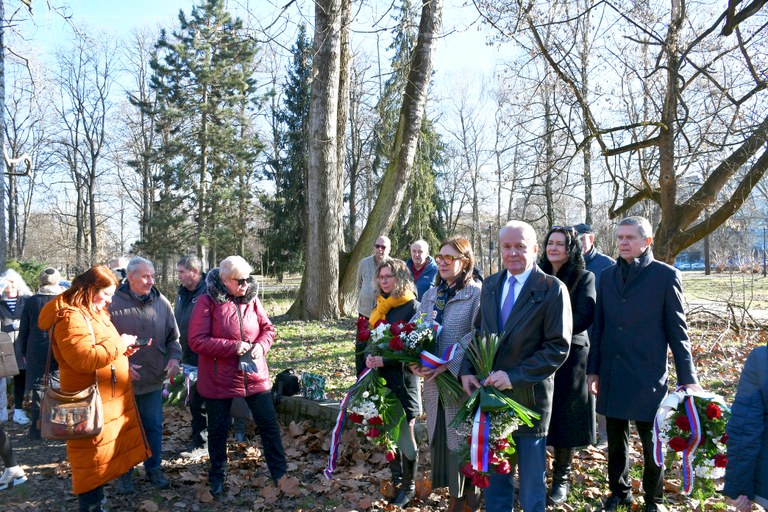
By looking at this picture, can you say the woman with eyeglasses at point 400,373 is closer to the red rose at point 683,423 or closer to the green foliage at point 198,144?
the red rose at point 683,423

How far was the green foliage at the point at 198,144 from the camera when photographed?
25.8 meters

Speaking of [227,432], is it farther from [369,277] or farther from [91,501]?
[369,277]

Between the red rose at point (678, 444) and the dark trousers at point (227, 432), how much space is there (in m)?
2.95

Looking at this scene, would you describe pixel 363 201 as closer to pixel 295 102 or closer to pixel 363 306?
pixel 295 102

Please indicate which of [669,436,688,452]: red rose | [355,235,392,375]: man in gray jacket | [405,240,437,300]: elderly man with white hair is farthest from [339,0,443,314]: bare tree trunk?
[669,436,688,452]: red rose

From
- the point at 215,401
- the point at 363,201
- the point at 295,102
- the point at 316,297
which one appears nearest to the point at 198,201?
the point at 295,102

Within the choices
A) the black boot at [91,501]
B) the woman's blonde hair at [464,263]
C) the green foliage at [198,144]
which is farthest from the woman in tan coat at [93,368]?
the green foliage at [198,144]

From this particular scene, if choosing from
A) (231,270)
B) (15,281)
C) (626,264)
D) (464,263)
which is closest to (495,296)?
(464,263)

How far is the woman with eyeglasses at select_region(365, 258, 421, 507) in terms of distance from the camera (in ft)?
13.8

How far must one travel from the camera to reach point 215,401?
15.0 feet

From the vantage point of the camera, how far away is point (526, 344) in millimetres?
3389

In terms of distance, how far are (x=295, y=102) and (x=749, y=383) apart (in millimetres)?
29452

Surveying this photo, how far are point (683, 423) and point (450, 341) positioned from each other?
1.52 meters

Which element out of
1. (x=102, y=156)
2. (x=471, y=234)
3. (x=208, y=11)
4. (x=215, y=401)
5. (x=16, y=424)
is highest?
(x=208, y=11)
